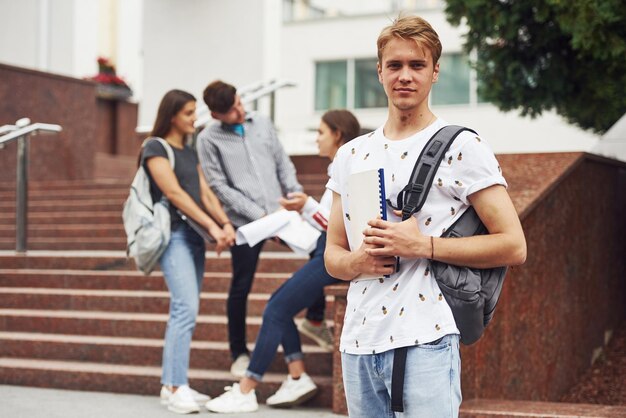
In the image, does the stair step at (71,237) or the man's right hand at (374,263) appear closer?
the man's right hand at (374,263)

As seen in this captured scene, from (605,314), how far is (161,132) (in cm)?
405

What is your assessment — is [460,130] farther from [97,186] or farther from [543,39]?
[97,186]

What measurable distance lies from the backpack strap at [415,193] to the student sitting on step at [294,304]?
2.99 meters

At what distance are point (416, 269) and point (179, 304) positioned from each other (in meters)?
3.42

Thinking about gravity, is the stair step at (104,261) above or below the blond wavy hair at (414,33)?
below

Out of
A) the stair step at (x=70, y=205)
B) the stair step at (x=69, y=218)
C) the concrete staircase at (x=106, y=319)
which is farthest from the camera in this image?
the stair step at (x=70, y=205)

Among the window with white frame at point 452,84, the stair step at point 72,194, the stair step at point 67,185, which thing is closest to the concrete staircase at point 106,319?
the stair step at point 72,194

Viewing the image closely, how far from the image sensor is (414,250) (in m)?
2.62

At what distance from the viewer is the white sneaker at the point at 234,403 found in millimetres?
5852

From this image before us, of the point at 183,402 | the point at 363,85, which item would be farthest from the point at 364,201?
the point at 363,85

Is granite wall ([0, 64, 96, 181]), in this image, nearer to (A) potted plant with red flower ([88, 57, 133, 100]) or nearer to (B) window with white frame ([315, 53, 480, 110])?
(A) potted plant with red flower ([88, 57, 133, 100])

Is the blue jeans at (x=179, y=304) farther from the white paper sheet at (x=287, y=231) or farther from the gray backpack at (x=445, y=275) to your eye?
the gray backpack at (x=445, y=275)

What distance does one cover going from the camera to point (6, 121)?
13.4 metres

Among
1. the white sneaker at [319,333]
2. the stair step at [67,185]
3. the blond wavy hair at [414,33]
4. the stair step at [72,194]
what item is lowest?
the white sneaker at [319,333]
